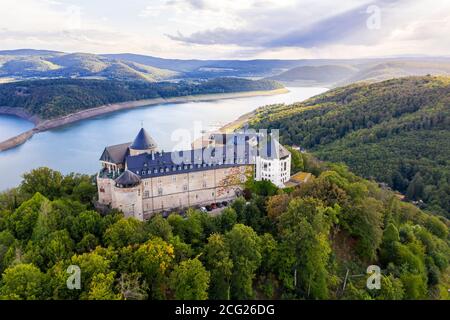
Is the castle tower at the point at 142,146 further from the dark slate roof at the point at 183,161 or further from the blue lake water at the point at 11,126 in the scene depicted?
the blue lake water at the point at 11,126

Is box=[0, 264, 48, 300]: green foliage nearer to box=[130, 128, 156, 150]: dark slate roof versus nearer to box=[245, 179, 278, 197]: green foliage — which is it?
box=[130, 128, 156, 150]: dark slate roof

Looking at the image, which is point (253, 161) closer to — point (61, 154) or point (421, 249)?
point (421, 249)

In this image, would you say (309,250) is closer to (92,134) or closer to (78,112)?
(92,134)

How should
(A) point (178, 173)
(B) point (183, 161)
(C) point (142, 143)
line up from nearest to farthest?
1. (A) point (178, 173)
2. (B) point (183, 161)
3. (C) point (142, 143)

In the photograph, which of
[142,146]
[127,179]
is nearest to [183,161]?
[142,146]

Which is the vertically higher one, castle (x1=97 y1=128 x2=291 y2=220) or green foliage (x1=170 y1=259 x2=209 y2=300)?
castle (x1=97 y1=128 x2=291 y2=220)

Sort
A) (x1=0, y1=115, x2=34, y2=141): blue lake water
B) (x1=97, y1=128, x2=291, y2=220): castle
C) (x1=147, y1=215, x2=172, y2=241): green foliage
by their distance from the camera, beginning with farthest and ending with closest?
(x1=0, y1=115, x2=34, y2=141): blue lake water → (x1=97, y1=128, x2=291, y2=220): castle → (x1=147, y1=215, x2=172, y2=241): green foliage

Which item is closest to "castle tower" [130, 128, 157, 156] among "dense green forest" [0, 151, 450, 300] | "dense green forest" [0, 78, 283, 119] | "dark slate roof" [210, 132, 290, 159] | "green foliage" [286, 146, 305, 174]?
"dense green forest" [0, 151, 450, 300]
